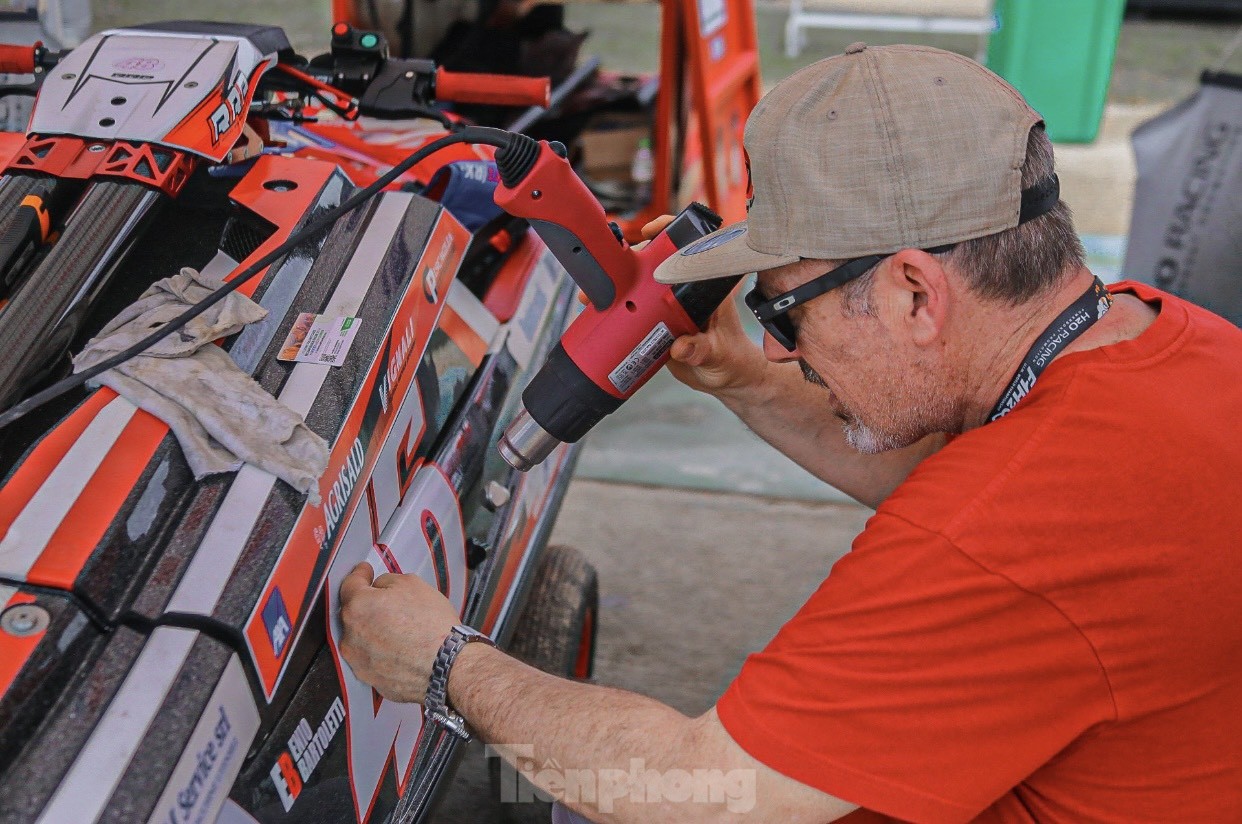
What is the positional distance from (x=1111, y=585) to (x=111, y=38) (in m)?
1.83

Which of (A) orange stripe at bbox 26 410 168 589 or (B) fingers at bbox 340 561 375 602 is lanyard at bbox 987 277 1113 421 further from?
(A) orange stripe at bbox 26 410 168 589

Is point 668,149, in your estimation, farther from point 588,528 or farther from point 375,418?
point 375,418

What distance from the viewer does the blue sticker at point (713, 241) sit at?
5.63 feet

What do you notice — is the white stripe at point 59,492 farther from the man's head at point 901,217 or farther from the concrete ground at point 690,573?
the concrete ground at point 690,573

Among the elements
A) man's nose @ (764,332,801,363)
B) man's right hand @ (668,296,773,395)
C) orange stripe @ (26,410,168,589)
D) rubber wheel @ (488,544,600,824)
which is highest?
orange stripe @ (26,410,168,589)

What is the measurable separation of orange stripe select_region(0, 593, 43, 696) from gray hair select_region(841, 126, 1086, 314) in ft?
3.44

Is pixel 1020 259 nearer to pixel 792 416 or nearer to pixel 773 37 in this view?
pixel 792 416

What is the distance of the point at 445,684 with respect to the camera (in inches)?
63.5

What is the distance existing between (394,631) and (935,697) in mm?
727

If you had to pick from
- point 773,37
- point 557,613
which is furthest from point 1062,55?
point 557,613

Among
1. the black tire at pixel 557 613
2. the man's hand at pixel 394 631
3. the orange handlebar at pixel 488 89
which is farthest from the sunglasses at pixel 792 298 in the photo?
the black tire at pixel 557 613

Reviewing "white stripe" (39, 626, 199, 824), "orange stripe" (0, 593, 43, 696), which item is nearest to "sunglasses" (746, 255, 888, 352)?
"white stripe" (39, 626, 199, 824)

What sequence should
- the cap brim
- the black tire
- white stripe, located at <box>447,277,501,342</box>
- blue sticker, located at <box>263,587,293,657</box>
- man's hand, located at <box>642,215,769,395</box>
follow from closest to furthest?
blue sticker, located at <box>263,587,293,657</box> < the cap brim < man's hand, located at <box>642,215,769,395</box> < white stripe, located at <box>447,277,501,342</box> < the black tire

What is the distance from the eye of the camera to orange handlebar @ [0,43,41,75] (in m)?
2.28
